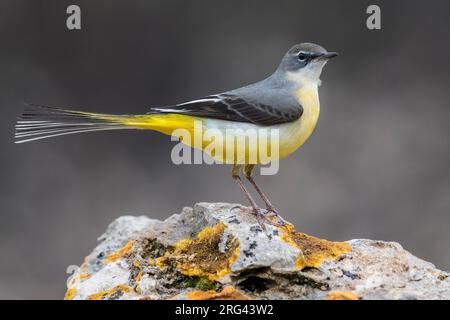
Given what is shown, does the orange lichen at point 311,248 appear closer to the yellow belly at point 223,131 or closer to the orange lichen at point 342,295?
the orange lichen at point 342,295

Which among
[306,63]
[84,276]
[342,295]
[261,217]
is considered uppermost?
[306,63]

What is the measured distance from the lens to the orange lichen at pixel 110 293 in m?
4.58

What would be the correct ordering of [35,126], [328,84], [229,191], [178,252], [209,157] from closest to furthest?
1. [178,252]
2. [35,126]
3. [209,157]
4. [229,191]
5. [328,84]

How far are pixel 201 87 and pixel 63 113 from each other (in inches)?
222

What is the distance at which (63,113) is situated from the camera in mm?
5469

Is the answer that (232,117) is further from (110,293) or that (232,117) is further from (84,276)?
(110,293)

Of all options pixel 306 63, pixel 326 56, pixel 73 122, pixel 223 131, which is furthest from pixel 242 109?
pixel 73 122

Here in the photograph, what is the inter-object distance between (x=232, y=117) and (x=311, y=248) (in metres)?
1.46

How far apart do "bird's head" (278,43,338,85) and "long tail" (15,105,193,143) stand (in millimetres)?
1170

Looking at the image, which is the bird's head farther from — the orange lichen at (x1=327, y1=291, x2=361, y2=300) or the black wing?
the orange lichen at (x1=327, y1=291, x2=361, y2=300)

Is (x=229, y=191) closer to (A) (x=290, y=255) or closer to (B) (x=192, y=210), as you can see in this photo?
(B) (x=192, y=210)

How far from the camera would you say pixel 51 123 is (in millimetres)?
5445
